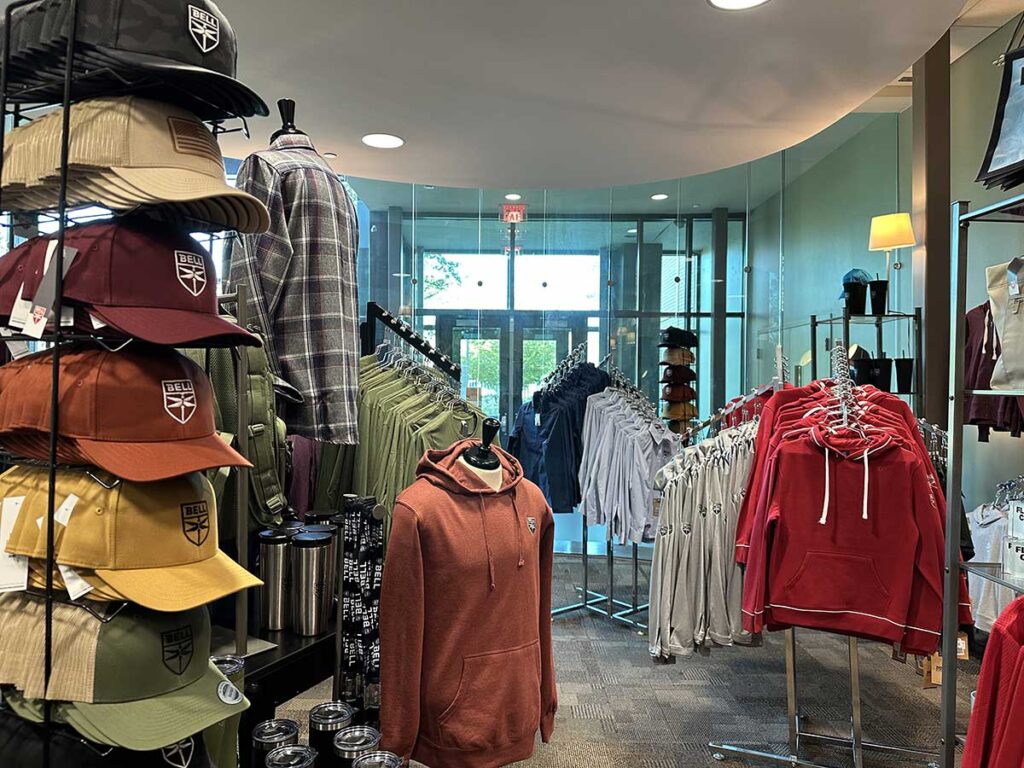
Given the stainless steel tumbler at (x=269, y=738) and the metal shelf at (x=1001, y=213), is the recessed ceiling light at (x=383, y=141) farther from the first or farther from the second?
the stainless steel tumbler at (x=269, y=738)

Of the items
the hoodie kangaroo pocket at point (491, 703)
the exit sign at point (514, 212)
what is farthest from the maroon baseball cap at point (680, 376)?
the hoodie kangaroo pocket at point (491, 703)

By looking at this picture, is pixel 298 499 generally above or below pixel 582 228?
below

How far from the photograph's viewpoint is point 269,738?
1388 millimetres

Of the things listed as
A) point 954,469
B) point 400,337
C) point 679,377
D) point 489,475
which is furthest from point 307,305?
point 679,377

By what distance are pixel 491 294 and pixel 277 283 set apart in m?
4.88

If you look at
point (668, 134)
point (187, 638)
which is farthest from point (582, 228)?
point (187, 638)

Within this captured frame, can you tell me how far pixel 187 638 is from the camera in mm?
1070

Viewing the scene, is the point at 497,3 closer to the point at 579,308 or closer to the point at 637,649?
the point at 637,649

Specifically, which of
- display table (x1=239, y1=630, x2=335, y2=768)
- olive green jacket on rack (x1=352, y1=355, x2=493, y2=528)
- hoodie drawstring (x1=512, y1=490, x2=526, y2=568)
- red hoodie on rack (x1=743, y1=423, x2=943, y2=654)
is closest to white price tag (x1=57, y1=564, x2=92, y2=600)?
display table (x1=239, y1=630, x2=335, y2=768)

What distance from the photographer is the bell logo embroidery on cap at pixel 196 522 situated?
107 cm

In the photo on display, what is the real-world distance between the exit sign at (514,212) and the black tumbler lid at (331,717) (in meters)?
5.60

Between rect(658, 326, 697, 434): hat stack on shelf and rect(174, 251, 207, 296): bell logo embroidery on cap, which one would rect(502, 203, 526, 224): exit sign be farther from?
rect(174, 251, 207, 296): bell logo embroidery on cap

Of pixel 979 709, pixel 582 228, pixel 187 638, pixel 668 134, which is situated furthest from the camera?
pixel 582 228

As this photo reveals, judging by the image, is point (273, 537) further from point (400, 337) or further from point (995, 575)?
point (995, 575)
